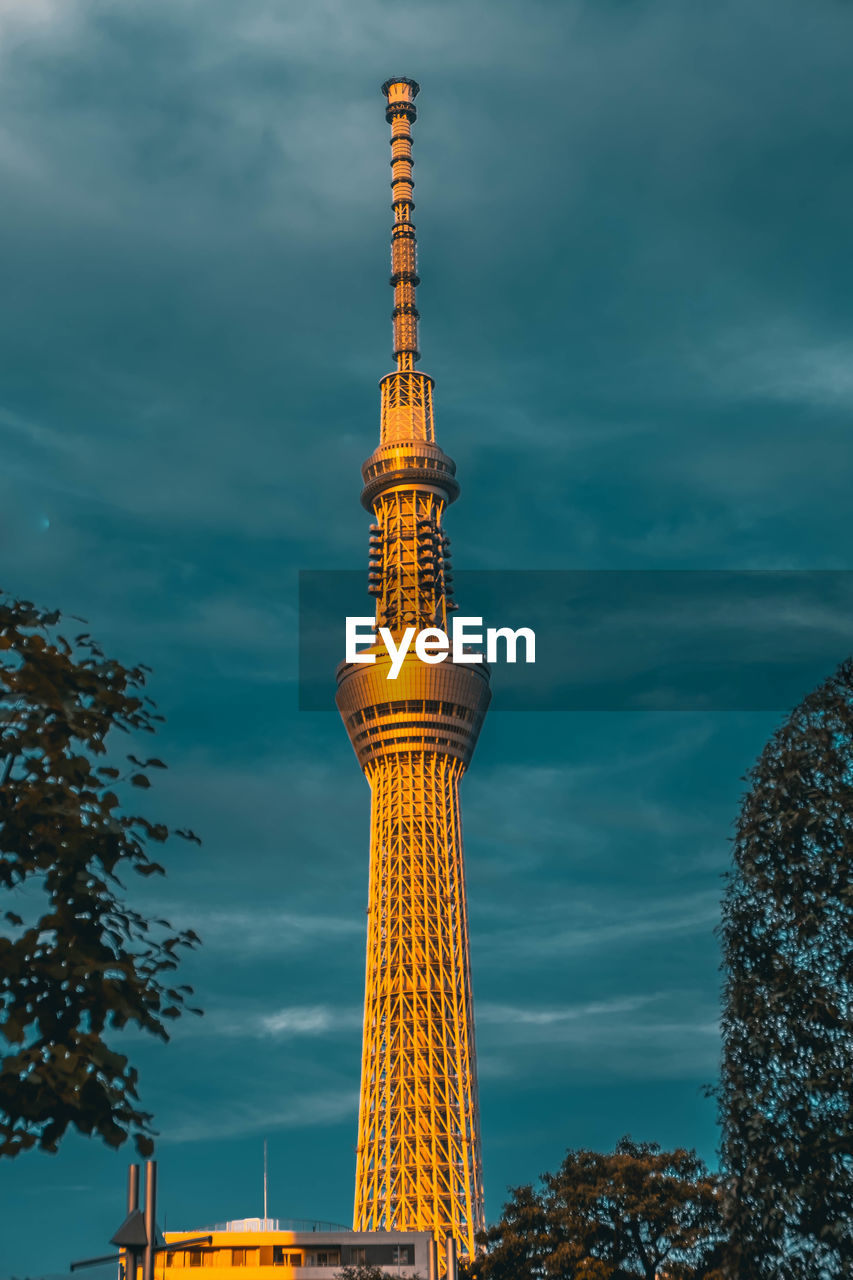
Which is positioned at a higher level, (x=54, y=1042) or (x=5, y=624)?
(x=5, y=624)

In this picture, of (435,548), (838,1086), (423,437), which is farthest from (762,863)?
(423,437)

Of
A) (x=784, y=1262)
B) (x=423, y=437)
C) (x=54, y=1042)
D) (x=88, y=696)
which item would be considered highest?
(x=423, y=437)

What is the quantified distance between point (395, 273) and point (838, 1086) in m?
161

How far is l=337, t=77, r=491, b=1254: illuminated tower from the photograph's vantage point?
5714 inches

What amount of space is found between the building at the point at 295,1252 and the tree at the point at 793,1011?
102711 millimetres

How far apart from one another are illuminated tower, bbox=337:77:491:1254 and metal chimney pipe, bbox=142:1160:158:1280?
4791 inches

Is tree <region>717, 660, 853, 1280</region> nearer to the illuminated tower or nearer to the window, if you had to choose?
the window

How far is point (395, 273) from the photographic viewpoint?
181875 millimetres

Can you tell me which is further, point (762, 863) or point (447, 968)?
point (447, 968)

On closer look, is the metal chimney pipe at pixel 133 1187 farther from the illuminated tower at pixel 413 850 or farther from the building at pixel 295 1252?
the illuminated tower at pixel 413 850

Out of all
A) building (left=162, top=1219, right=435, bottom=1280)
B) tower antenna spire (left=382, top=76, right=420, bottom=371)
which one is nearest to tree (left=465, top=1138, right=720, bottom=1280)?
building (left=162, top=1219, right=435, bottom=1280)

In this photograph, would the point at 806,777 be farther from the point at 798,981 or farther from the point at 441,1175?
the point at 441,1175

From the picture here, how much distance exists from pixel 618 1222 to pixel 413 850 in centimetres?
7872

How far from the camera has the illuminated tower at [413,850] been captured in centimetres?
14512
